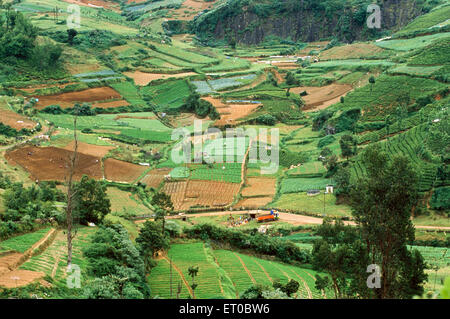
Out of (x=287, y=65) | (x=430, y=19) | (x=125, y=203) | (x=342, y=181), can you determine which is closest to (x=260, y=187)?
(x=342, y=181)

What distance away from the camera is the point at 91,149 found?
186 feet

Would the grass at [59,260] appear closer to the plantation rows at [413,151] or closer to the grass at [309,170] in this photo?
the plantation rows at [413,151]

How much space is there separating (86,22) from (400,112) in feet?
216

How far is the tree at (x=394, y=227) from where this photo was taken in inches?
846

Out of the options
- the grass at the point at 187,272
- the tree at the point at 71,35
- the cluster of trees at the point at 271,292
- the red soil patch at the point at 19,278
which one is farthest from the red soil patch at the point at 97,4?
the cluster of trees at the point at 271,292

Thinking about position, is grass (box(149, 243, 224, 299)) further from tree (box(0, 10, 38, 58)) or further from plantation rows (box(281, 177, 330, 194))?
tree (box(0, 10, 38, 58))

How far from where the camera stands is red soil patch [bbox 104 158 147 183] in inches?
2009

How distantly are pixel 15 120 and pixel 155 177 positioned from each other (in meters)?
19.7

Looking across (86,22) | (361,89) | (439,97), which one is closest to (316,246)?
(439,97)

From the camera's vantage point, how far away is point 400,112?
57.1m

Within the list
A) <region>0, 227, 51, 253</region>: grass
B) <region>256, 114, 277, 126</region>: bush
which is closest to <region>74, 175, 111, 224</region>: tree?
<region>0, 227, 51, 253</region>: grass

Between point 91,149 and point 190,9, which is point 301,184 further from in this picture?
point 190,9

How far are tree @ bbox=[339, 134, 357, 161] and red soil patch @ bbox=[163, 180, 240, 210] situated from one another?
31.8ft
